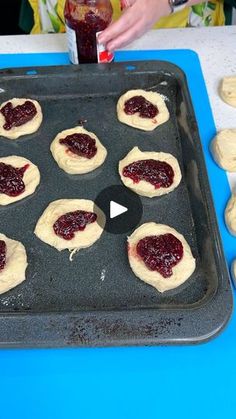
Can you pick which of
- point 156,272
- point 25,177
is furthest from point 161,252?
point 25,177

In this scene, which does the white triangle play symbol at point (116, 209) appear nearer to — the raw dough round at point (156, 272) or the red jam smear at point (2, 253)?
the raw dough round at point (156, 272)

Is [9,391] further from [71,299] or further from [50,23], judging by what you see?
[50,23]

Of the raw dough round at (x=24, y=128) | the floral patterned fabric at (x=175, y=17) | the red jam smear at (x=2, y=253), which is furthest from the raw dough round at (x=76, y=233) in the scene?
the floral patterned fabric at (x=175, y=17)

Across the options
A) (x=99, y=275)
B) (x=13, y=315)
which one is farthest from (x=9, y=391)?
(x=99, y=275)

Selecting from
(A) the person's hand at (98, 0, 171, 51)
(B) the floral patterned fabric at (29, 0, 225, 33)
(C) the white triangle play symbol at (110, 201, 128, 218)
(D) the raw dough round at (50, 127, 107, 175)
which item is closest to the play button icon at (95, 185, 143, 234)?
(C) the white triangle play symbol at (110, 201, 128, 218)

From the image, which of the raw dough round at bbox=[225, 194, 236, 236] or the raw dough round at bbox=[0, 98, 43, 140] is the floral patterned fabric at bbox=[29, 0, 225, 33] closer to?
the raw dough round at bbox=[0, 98, 43, 140]

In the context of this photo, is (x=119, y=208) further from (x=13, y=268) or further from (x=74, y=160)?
(x=13, y=268)

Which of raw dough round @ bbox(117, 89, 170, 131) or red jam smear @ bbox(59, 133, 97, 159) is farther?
raw dough round @ bbox(117, 89, 170, 131)
